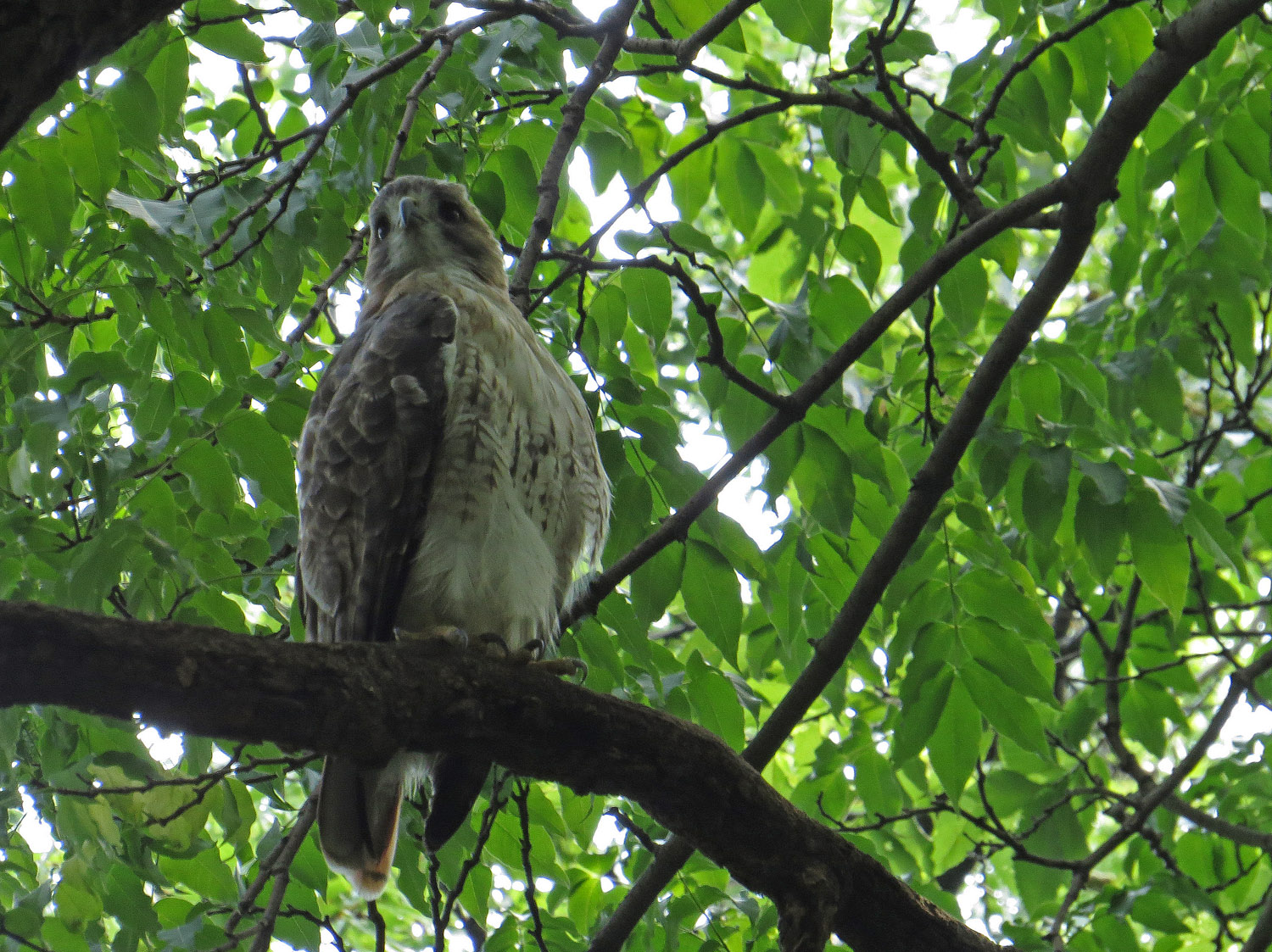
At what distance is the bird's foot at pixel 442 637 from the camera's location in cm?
276

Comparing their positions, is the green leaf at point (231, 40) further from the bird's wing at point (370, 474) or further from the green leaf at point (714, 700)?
the green leaf at point (714, 700)

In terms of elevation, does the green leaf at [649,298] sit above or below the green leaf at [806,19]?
below

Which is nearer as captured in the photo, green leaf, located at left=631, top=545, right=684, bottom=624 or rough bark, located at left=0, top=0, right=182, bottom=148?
rough bark, located at left=0, top=0, right=182, bottom=148

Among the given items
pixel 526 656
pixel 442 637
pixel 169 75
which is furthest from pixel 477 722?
pixel 169 75

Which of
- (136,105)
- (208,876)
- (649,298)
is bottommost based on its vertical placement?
(208,876)

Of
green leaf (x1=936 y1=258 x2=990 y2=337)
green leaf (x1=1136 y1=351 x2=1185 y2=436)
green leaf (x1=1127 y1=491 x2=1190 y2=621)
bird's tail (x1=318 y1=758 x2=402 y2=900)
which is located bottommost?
bird's tail (x1=318 y1=758 x2=402 y2=900)

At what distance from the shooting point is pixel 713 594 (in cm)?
329

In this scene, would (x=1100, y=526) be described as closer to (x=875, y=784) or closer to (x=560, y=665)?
(x=875, y=784)

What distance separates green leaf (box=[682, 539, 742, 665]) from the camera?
10.7 ft

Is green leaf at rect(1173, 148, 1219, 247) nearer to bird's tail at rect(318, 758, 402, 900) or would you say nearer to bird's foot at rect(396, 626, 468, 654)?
bird's foot at rect(396, 626, 468, 654)

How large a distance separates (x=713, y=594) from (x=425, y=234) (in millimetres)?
2099

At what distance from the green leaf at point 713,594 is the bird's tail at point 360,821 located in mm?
1008

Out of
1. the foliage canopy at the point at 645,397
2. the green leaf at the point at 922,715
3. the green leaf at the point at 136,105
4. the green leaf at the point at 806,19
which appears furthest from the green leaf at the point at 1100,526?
the green leaf at the point at 136,105

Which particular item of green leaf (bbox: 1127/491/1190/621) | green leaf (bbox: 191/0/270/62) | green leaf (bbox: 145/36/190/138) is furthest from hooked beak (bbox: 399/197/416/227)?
green leaf (bbox: 1127/491/1190/621)
